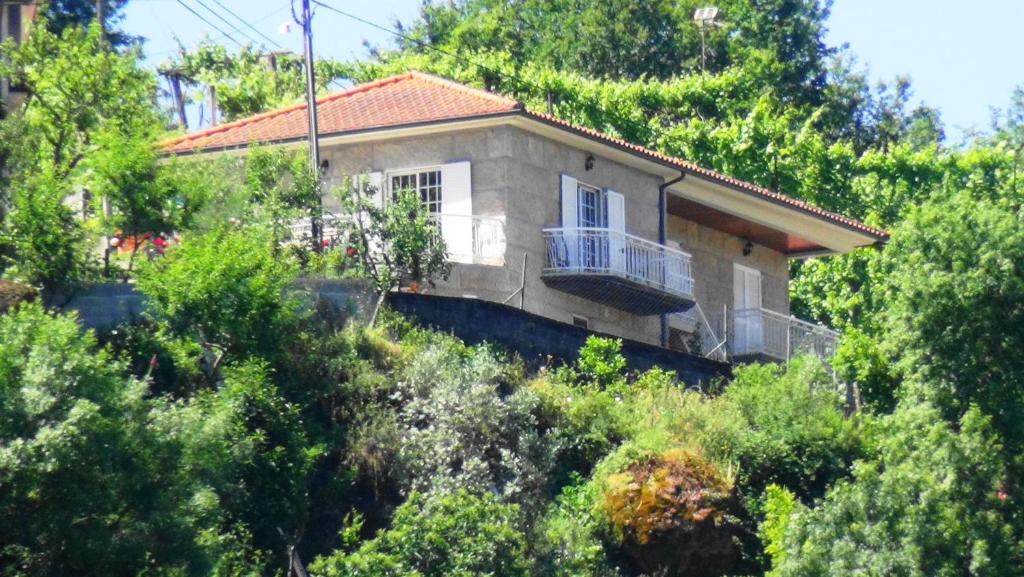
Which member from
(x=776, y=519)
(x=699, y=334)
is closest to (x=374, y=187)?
(x=699, y=334)

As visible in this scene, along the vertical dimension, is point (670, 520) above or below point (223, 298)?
below

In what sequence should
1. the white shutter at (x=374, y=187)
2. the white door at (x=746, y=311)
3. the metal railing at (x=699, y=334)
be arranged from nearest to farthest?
the white shutter at (x=374, y=187)
the metal railing at (x=699, y=334)
the white door at (x=746, y=311)

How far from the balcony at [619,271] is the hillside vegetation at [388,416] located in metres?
3.52

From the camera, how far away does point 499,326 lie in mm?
27875

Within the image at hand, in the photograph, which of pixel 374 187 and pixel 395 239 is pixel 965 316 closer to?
pixel 395 239

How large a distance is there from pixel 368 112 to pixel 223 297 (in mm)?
9954

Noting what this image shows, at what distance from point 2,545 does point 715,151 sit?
106ft

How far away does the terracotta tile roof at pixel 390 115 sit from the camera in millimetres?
31875

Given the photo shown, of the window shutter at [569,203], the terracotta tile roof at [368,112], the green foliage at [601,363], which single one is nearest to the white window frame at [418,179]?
the terracotta tile roof at [368,112]

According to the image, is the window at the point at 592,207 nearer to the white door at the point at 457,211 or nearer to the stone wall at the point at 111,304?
the white door at the point at 457,211

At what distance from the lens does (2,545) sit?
18234 millimetres

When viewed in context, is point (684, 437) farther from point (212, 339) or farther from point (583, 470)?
point (212, 339)

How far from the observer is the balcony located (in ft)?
105

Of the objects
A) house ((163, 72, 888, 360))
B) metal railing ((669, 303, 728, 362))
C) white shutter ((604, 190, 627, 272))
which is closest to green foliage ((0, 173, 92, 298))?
house ((163, 72, 888, 360))
